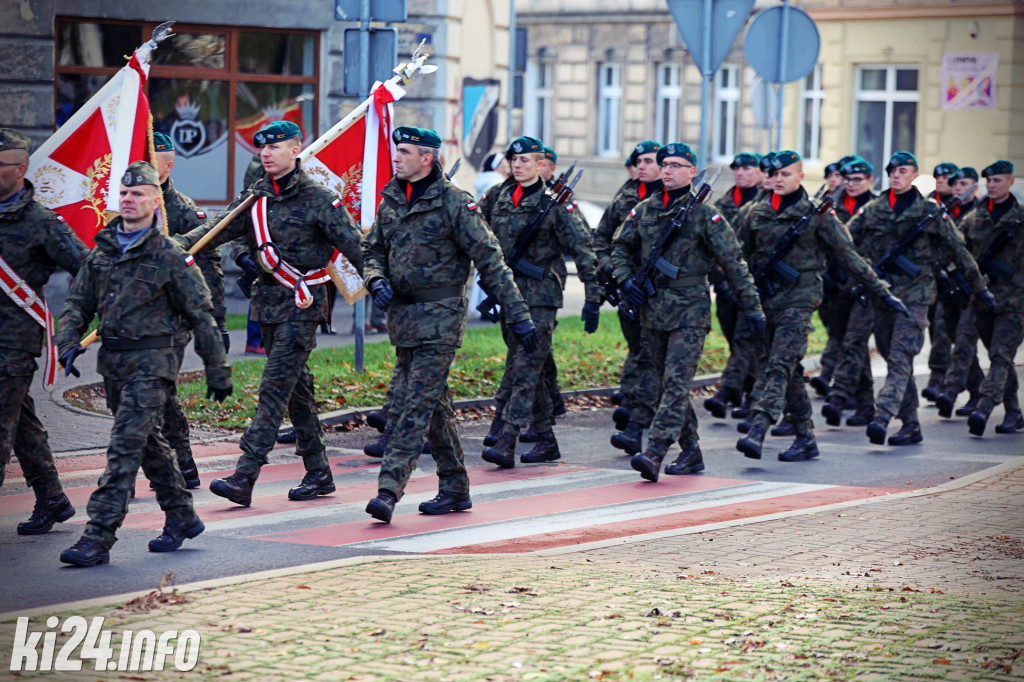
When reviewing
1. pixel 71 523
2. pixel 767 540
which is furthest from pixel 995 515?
pixel 71 523

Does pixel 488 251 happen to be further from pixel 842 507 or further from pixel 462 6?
pixel 462 6

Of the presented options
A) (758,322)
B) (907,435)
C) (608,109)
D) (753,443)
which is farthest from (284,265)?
(608,109)

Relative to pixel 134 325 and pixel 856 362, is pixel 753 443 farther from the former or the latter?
pixel 134 325

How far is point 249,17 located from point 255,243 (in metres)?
10.6

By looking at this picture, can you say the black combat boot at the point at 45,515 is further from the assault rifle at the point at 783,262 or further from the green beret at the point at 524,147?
the assault rifle at the point at 783,262

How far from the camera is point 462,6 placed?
20.0 m

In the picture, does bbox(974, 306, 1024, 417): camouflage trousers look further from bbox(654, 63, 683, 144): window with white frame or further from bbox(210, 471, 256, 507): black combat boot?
bbox(654, 63, 683, 144): window with white frame

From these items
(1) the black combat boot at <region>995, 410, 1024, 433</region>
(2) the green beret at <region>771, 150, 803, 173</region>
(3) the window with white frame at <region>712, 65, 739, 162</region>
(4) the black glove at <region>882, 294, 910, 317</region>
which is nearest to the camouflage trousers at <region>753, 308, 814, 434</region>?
(4) the black glove at <region>882, 294, 910, 317</region>

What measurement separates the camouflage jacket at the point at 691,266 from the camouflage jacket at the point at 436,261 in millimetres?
1945

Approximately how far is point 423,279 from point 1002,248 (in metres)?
6.52

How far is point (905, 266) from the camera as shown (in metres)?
12.7

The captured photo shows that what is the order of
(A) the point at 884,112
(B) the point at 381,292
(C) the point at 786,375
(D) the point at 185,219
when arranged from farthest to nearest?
(A) the point at 884,112
(C) the point at 786,375
(D) the point at 185,219
(B) the point at 381,292

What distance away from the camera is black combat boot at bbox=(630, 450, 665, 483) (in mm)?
10391

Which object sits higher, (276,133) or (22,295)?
(276,133)
